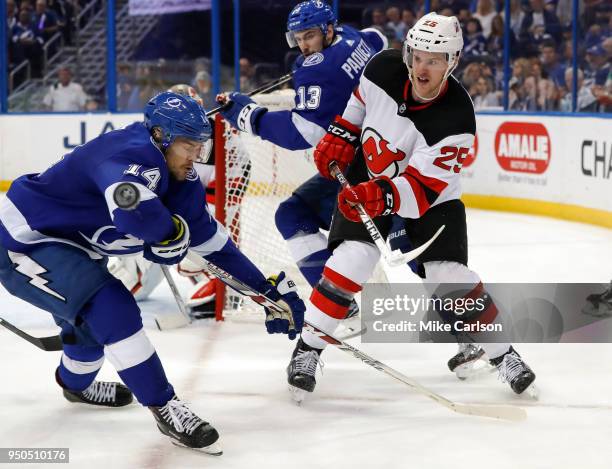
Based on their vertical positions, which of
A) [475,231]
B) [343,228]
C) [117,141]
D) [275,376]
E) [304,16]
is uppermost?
[304,16]

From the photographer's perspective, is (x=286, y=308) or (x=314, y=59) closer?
(x=286, y=308)

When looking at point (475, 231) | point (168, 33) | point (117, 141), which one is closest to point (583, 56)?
point (475, 231)

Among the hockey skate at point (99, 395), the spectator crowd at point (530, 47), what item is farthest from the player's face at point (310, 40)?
the spectator crowd at point (530, 47)

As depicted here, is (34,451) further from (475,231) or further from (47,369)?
(475,231)

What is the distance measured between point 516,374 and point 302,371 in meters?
0.58

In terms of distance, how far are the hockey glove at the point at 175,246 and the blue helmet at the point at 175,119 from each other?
19 cm

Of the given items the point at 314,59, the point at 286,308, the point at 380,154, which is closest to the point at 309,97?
the point at 314,59

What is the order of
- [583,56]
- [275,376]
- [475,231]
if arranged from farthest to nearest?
[583,56]
[475,231]
[275,376]

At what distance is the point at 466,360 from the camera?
3000mm

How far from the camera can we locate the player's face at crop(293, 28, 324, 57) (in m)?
3.24

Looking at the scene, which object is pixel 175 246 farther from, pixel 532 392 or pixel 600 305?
pixel 600 305

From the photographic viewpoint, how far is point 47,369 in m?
3.09

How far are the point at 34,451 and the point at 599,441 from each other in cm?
133

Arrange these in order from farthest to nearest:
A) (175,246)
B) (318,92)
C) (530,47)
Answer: (530,47) < (318,92) < (175,246)
